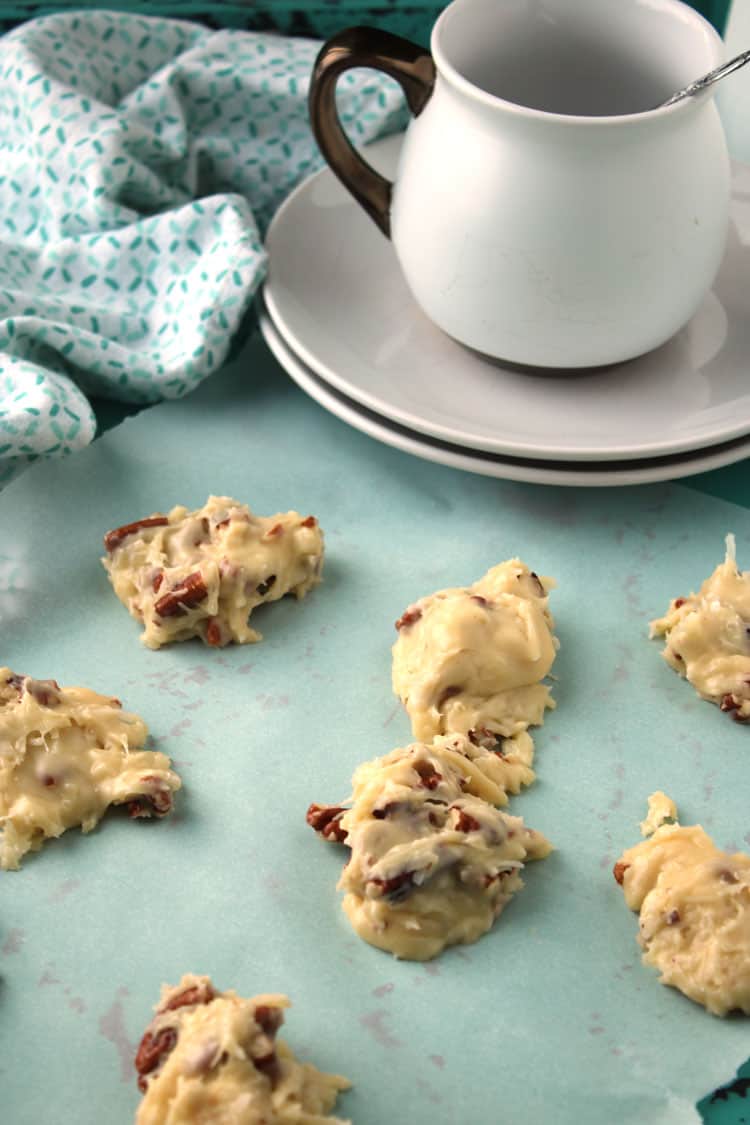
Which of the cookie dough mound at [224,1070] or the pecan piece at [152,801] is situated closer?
the cookie dough mound at [224,1070]

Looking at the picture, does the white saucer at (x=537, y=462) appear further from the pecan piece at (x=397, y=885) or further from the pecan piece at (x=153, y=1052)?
A: the pecan piece at (x=153, y=1052)

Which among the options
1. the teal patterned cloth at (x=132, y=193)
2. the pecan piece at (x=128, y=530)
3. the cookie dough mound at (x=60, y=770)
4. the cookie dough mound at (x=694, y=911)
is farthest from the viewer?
the teal patterned cloth at (x=132, y=193)

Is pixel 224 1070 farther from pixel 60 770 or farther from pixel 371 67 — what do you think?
pixel 371 67

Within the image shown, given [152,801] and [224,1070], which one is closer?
[224,1070]

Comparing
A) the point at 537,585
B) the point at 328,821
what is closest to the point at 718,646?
the point at 537,585

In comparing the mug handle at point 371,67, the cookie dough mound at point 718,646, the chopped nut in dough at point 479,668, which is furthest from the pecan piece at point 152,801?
the mug handle at point 371,67

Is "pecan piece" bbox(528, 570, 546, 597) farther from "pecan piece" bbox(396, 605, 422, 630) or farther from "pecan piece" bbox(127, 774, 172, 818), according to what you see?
"pecan piece" bbox(127, 774, 172, 818)
